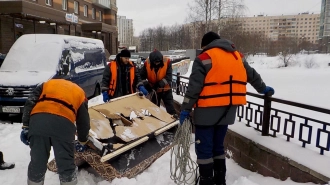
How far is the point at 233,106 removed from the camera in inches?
114

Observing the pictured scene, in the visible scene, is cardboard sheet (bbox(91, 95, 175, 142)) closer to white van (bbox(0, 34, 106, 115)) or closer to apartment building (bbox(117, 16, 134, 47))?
white van (bbox(0, 34, 106, 115))

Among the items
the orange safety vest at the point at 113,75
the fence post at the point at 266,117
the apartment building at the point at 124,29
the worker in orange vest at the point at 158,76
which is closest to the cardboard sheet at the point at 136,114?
the orange safety vest at the point at 113,75

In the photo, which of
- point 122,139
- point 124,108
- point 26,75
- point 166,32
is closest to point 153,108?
point 124,108

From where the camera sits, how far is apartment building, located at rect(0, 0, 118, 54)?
1402 cm

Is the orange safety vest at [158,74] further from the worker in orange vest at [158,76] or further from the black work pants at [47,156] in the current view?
the black work pants at [47,156]

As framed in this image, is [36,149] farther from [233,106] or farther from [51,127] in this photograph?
[233,106]

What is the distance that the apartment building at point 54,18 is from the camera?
1402 cm

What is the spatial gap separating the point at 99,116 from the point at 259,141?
6.95ft

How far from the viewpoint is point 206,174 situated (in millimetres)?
2984

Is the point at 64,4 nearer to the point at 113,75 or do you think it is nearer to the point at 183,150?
the point at 113,75

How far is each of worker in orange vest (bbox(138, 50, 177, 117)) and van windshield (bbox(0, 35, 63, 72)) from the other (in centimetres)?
273

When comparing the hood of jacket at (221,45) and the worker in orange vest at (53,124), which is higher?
the hood of jacket at (221,45)

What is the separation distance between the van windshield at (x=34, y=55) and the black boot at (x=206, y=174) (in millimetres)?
5201

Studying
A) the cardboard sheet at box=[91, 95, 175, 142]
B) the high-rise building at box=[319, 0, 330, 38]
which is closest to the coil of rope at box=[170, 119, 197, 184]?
the cardboard sheet at box=[91, 95, 175, 142]
